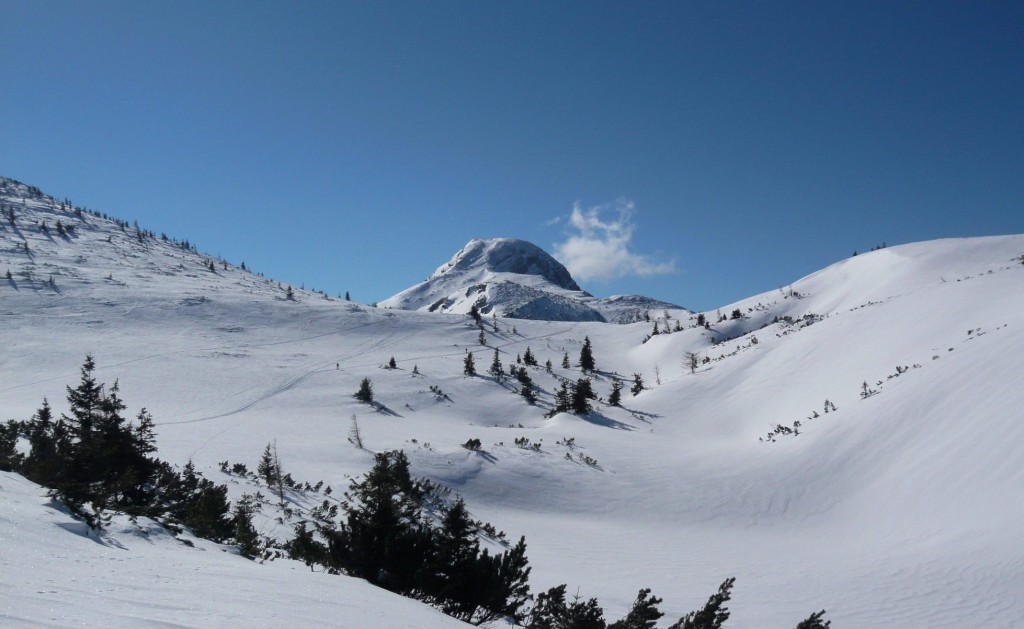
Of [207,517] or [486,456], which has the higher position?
[486,456]

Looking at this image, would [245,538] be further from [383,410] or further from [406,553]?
[383,410]

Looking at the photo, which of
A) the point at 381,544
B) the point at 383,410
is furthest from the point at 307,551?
the point at 383,410

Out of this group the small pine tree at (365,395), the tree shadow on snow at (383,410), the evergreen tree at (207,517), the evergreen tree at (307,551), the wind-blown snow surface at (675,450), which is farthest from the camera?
the small pine tree at (365,395)

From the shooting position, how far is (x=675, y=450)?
24.7 meters

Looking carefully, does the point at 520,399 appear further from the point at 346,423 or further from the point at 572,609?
the point at 572,609

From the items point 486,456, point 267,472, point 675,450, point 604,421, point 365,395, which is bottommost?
point 267,472

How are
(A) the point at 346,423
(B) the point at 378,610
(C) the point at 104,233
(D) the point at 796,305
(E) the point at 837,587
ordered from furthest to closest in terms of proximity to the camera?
1. (C) the point at 104,233
2. (D) the point at 796,305
3. (A) the point at 346,423
4. (E) the point at 837,587
5. (B) the point at 378,610

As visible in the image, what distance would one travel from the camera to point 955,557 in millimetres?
11609

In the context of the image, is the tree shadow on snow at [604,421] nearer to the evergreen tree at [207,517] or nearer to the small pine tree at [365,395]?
the small pine tree at [365,395]

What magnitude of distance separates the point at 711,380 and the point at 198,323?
49.1 m

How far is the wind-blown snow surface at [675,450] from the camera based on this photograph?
33.3 feet

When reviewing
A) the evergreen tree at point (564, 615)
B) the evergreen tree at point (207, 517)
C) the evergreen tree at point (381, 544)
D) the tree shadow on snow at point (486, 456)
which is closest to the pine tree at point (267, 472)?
the evergreen tree at point (207, 517)

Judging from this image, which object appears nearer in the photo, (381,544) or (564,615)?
(564,615)

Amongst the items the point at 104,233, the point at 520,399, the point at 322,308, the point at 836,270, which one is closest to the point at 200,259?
the point at 104,233
